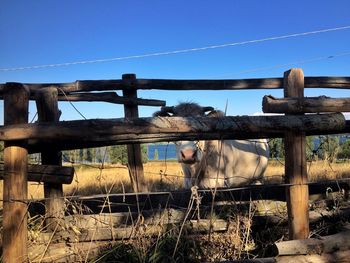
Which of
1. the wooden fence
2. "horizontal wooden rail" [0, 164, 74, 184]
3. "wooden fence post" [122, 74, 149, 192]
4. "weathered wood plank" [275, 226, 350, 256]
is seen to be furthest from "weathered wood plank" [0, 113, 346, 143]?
"wooden fence post" [122, 74, 149, 192]

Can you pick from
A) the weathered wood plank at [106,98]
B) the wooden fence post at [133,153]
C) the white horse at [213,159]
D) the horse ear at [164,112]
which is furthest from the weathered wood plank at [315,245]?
the weathered wood plank at [106,98]

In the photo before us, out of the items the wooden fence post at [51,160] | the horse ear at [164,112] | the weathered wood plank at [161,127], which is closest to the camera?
the weathered wood plank at [161,127]

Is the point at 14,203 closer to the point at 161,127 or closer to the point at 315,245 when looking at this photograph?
the point at 161,127

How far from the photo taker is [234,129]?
146 inches

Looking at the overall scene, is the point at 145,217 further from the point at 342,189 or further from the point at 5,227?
the point at 342,189

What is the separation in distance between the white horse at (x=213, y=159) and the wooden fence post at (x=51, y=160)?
281 cm

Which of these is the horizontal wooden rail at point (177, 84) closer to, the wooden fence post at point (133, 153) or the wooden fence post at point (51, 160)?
the wooden fence post at point (133, 153)

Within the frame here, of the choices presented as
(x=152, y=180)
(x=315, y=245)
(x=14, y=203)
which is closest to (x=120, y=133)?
(x=14, y=203)

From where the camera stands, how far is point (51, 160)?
4.38 m

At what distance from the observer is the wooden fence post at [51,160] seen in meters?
4.12

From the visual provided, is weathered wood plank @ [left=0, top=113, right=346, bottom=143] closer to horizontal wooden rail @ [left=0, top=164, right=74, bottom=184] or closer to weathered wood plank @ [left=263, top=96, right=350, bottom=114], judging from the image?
weathered wood plank @ [left=263, top=96, right=350, bottom=114]

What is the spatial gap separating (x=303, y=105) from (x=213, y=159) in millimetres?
4008

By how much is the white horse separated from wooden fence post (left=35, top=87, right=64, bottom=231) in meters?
2.81

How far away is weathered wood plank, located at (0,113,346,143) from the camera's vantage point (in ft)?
11.4
